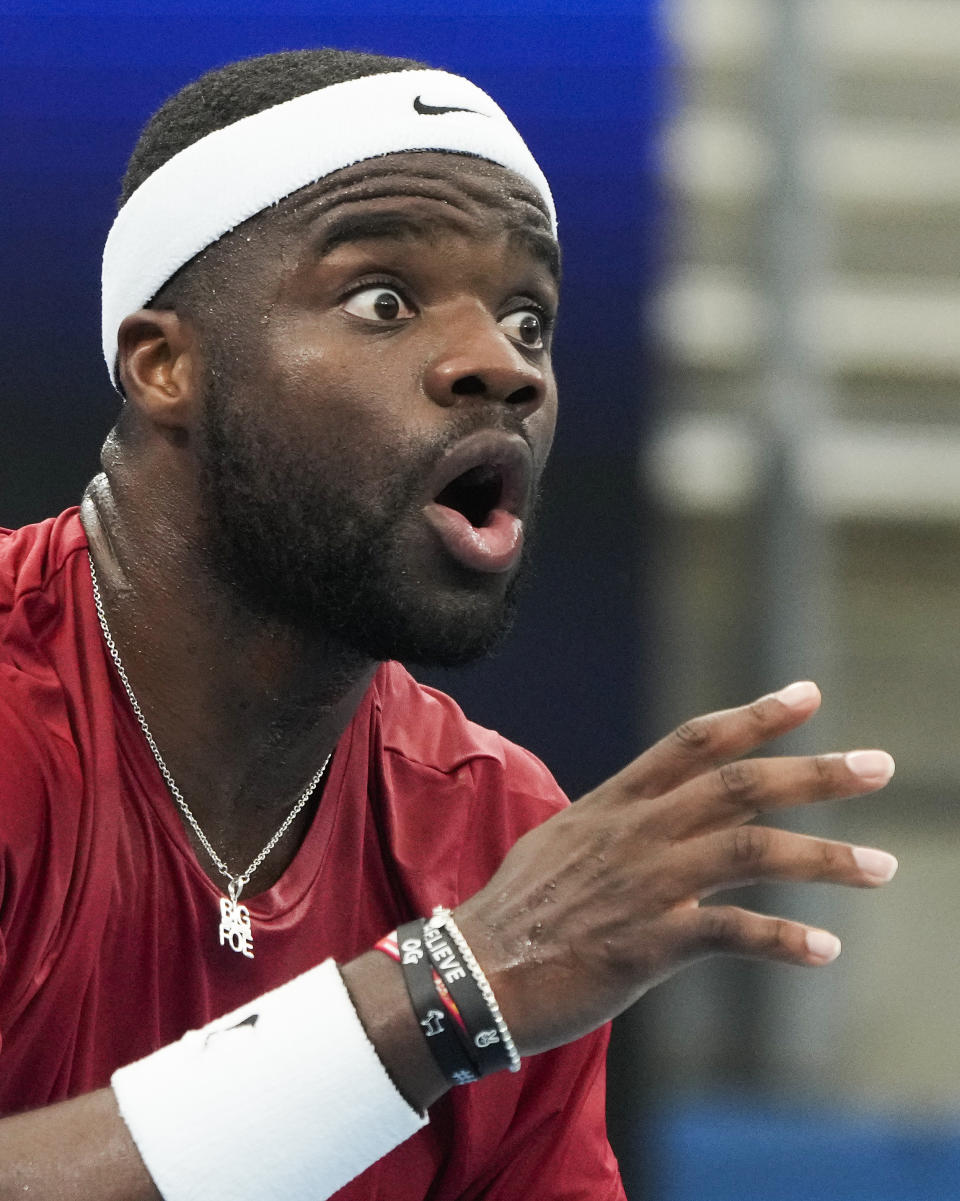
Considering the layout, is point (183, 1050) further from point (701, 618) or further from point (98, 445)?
point (701, 618)

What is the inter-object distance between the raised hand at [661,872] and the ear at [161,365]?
64 cm

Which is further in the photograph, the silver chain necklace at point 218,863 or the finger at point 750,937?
the silver chain necklace at point 218,863

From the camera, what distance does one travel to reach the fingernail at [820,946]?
139 cm

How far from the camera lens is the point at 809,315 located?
3975 mm

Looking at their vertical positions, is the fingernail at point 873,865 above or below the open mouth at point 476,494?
below

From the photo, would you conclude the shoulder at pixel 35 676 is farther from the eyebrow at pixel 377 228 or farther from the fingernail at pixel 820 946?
the fingernail at pixel 820 946

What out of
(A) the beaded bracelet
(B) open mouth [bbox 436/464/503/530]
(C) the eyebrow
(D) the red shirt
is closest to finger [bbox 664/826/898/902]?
(A) the beaded bracelet

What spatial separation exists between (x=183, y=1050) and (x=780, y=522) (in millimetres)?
2774

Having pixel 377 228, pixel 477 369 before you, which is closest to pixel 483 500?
pixel 477 369

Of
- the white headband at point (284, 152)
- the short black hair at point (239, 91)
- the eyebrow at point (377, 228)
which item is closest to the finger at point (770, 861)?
the eyebrow at point (377, 228)

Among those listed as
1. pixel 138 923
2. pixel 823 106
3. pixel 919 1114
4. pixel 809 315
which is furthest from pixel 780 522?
pixel 138 923

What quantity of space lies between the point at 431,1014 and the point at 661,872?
0.73 feet

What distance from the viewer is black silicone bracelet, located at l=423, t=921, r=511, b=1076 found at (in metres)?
1.46

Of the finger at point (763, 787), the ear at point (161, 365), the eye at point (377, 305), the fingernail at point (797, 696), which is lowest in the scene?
the finger at point (763, 787)
